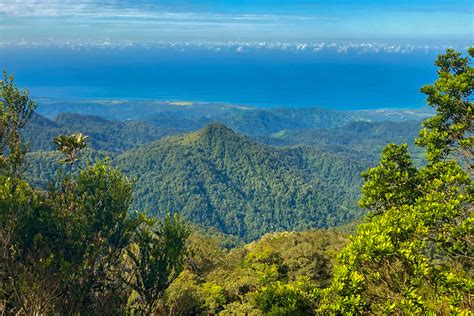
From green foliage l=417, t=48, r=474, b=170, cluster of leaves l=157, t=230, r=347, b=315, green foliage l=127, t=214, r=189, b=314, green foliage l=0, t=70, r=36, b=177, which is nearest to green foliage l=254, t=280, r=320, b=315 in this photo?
cluster of leaves l=157, t=230, r=347, b=315

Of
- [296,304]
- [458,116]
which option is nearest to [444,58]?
[458,116]

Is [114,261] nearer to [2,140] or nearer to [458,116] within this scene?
[2,140]

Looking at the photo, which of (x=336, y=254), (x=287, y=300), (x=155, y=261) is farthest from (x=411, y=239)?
(x=155, y=261)

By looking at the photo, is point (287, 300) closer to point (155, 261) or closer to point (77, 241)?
point (155, 261)

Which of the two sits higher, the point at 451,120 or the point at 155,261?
the point at 451,120

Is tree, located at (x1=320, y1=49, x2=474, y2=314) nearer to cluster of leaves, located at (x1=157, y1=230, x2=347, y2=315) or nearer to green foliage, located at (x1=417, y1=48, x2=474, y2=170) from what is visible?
green foliage, located at (x1=417, y1=48, x2=474, y2=170)

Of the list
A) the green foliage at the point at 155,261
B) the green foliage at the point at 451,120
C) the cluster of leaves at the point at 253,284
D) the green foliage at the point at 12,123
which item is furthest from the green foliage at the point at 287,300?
the green foliage at the point at 12,123
